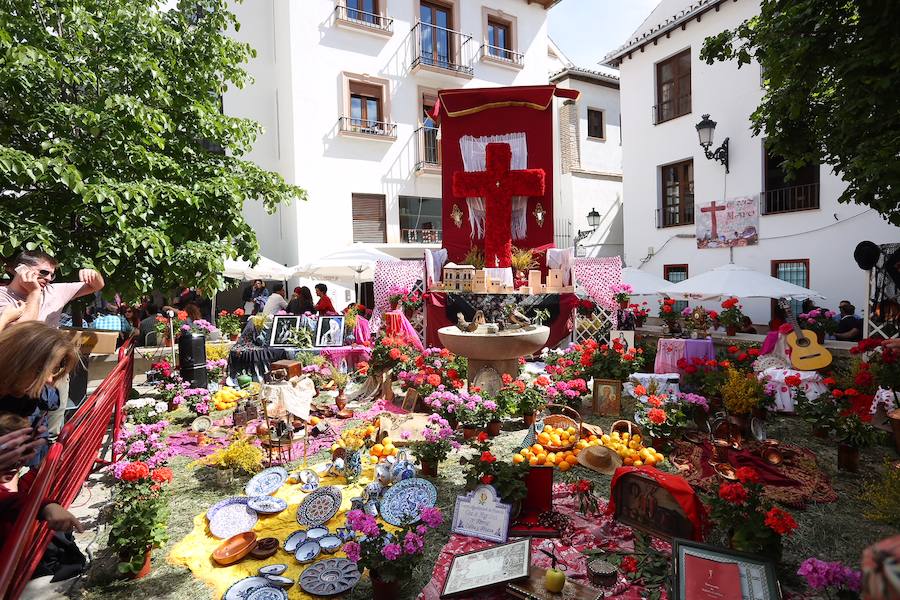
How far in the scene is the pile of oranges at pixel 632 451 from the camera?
183 inches

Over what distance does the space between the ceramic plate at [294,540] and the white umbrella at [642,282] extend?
930 centimetres

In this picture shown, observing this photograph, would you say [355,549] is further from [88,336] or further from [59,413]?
[88,336]

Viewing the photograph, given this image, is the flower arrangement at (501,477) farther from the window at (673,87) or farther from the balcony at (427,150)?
the window at (673,87)

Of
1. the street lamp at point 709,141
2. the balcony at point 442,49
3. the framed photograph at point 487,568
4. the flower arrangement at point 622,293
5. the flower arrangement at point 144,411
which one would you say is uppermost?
the balcony at point 442,49

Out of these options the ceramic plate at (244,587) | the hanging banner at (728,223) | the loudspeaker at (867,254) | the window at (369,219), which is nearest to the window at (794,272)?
the hanging banner at (728,223)

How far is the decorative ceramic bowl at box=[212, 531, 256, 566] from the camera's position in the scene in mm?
3385

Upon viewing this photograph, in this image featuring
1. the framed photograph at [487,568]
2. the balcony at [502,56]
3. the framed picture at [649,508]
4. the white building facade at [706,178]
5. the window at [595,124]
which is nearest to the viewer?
the framed photograph at [487,568]

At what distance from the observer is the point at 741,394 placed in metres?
5.39

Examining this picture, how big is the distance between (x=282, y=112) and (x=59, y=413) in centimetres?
1320

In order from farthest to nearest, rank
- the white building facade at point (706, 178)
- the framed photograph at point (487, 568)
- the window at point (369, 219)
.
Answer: the window at point (369, 219), the white building facade at point (706, 178), the framed photograph at point (487, 568)

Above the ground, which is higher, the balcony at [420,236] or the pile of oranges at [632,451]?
the balcony at [420,236]

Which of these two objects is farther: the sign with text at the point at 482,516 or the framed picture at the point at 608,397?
the framed picture at the point at 608,397

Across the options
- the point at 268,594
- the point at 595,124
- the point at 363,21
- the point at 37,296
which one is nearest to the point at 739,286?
the point at 268,594

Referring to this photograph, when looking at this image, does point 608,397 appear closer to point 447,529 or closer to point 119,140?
point 447,529
